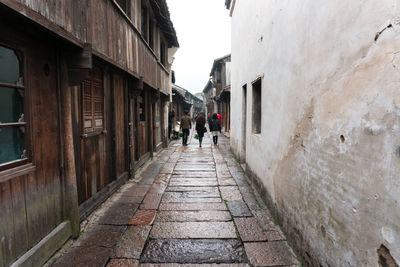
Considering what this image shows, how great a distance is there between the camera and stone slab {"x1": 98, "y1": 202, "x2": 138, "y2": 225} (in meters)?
3.92

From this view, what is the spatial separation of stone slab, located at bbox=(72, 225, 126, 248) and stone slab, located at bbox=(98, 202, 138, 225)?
0.17 m

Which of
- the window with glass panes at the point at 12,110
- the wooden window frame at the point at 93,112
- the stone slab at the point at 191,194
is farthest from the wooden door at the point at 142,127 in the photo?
the window with glass panes at the point at 12,110

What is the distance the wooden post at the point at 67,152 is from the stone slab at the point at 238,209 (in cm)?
245

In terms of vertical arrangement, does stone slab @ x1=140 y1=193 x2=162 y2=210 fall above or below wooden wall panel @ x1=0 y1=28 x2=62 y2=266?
below

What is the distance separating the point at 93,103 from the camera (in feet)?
14.3

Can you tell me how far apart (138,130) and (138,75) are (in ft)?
5.90

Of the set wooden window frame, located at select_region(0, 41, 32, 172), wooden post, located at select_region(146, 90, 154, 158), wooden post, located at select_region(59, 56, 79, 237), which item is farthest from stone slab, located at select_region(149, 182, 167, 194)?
wooden post, located at select_region(146, 90, 154, 158)

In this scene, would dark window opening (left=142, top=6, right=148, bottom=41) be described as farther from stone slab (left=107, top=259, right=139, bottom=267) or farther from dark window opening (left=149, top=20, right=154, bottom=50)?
stone slab (left=107, top=259, right=139, bottom=267)

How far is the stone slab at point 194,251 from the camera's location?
2.95 meters

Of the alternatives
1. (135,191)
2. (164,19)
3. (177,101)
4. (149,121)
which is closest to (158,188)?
(135,191)

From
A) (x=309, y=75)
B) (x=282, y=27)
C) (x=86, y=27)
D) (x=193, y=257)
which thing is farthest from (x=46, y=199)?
(x=282, y=27)

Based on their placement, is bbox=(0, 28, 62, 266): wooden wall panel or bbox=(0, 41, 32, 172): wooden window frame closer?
bbox=(0, 28, 62, 266): wooden wall panel

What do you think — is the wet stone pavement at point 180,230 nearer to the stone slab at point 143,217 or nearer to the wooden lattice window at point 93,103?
the stone slab at point 143,217

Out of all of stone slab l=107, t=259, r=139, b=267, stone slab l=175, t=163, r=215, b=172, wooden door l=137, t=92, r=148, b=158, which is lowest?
Answer: stone slab l=107, t=259, r=139, b=267
